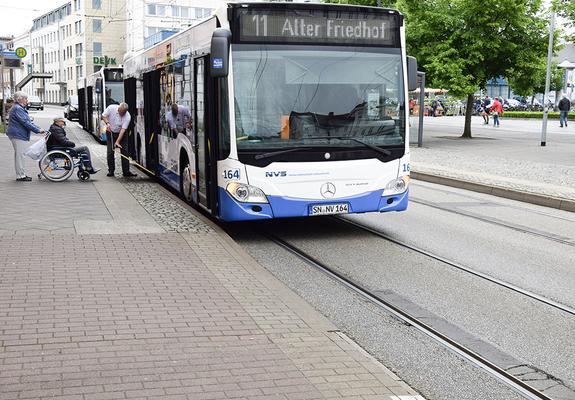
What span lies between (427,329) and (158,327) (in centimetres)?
215

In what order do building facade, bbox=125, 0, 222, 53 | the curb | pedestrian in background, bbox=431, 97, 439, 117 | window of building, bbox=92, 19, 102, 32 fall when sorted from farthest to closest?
window of building, bbox=92, 19, 102, 32 → building facade, bbox=125, 0, 222, 53 → pedestrian in background, bbox=431, 97, 439, 117 → the curb

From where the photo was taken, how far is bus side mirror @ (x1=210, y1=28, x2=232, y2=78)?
8.62 meters

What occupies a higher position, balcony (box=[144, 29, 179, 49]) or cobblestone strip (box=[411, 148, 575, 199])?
balcony (box=[144, 29, 179, 49])

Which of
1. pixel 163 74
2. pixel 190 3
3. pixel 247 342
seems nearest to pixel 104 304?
pixel 247 342

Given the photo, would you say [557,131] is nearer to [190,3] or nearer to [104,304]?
[104,304]

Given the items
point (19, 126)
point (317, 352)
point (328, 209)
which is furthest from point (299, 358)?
point (19, 126)

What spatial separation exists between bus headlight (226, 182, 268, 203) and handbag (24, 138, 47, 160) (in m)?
6.64

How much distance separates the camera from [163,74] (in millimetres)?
13328

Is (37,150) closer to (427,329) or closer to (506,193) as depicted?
(506,193)

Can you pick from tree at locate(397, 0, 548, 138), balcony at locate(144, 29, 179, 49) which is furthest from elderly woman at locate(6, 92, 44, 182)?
tree at locate(397, 0, 548, 138)

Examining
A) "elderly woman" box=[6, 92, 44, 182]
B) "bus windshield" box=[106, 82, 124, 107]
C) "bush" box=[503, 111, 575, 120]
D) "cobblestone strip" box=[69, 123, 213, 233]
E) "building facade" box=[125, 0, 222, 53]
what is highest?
"building facade" box=[125, 0, 222, 53]

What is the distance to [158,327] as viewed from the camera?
17.6ft

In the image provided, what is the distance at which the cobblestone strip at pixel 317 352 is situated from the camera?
14.4 ft

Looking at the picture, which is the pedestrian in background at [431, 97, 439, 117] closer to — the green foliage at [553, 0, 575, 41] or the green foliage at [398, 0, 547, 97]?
the green foliage at [398, 0, 547, 97]
